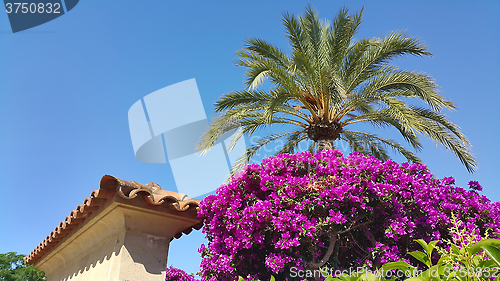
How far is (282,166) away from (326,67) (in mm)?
4397

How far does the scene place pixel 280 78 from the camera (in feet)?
24.9

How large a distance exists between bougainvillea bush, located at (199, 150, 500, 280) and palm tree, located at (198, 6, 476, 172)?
312 centimetres

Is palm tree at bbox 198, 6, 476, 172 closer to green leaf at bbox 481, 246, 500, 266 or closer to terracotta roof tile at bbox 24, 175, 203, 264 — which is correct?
terracotta roof tile at bbox 24, 175, 203, 264

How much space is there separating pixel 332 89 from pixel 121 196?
4.82 metres

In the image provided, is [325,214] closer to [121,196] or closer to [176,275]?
[121,196]

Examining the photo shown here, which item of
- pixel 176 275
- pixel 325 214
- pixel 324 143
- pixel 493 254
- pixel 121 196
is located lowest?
pixel 493 254

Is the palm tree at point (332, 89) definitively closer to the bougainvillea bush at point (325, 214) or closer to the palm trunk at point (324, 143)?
the palm trunk at point (324, 143)

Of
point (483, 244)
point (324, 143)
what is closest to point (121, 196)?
point (483, 244)

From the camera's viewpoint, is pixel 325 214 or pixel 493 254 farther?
pixel 325 214

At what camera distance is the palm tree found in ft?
24.1

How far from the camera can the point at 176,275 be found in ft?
20.9

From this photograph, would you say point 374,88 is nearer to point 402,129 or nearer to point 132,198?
point 402,129

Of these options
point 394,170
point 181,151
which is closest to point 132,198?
point 394,170

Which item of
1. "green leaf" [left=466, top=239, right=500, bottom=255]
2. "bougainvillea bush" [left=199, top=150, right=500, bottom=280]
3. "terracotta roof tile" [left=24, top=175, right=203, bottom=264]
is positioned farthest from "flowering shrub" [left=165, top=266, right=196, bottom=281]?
"green leaf" [left=466, top=239, right=500, bottom=255]
